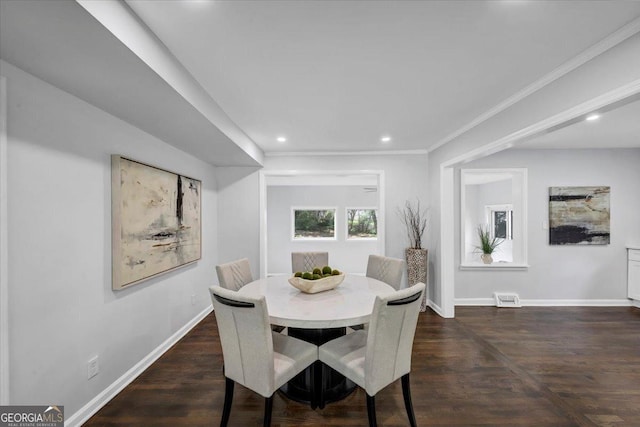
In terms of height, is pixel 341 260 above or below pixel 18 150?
below

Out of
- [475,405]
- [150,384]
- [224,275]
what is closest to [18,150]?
[224,275]

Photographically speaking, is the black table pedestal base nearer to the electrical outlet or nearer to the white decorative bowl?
the white decorative bowl

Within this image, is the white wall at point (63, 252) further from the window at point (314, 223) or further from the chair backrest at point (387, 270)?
the window at point (314, 223)

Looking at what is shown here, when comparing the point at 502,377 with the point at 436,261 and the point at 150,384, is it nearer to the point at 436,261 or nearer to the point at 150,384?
the point at 436,261

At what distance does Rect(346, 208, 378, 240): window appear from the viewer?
726 cm

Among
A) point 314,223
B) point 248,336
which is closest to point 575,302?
point 248,336

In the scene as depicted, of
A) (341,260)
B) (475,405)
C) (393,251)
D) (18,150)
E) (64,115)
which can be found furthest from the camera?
(341,260)

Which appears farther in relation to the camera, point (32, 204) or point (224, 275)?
point (224, 275)

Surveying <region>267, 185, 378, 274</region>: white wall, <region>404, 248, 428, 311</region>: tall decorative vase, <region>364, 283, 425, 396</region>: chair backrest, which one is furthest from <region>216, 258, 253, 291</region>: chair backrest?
<region>267, 185, 378, 274</region>: white wall

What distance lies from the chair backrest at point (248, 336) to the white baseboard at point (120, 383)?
114 cm

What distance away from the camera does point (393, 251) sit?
4246 millimetres

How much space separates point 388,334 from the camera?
1629 millimetres

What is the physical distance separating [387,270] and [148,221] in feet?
7.88

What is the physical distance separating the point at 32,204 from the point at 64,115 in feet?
1.99
